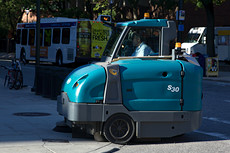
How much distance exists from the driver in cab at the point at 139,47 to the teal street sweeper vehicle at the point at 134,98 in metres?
0.54

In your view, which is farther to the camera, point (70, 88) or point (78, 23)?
point (78, 23)

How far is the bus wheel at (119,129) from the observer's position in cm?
898

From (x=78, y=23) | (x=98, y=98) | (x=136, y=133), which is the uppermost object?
(x=78, y=23)

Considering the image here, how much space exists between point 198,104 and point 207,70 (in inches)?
743

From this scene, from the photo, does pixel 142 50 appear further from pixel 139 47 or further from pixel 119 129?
pixel 119 129

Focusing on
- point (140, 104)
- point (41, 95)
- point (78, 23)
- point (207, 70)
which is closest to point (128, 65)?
point (140, 104)

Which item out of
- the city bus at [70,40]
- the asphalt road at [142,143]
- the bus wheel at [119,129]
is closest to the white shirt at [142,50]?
the bus wheel at [119,129]

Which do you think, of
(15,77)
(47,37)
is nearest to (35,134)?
(15,77)

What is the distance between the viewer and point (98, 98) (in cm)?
890


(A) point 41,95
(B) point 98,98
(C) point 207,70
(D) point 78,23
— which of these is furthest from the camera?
(D) point 78,23

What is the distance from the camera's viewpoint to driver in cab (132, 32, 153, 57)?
32.6 feet

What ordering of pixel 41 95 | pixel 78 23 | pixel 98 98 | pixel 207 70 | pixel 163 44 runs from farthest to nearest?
pixel 78 23 → pixel 207 70 → pixel 41 95 → pixel 163 44 → pixel 98 98

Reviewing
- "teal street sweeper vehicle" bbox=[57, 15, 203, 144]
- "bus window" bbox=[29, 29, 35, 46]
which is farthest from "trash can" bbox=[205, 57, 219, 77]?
"teal street sweeper vehicle" bbox=[57, 15, 203, 144]

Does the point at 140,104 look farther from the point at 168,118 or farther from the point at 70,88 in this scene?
the point at 70,88
